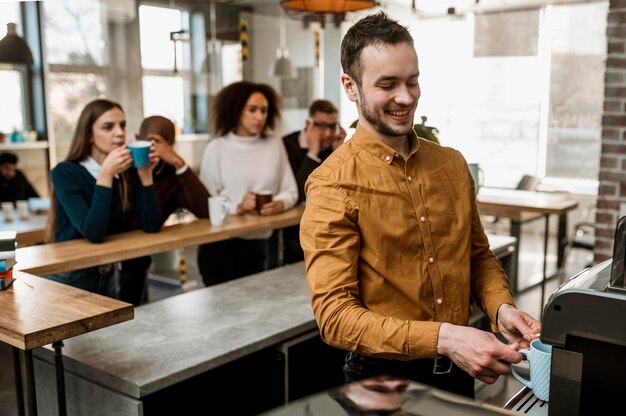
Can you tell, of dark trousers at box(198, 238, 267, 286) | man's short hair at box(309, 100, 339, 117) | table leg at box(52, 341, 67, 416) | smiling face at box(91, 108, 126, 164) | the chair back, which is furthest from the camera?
the chair back

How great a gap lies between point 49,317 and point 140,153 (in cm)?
108

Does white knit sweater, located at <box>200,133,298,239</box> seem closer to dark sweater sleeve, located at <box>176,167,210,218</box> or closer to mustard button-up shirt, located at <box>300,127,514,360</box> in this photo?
dark sweater sleeve, located at <box>176,167,210,218</box>

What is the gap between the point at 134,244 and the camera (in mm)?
2635

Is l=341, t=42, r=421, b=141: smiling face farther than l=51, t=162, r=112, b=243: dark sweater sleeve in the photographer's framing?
No

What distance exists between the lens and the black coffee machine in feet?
2.88

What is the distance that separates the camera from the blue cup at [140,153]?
260 centimetres

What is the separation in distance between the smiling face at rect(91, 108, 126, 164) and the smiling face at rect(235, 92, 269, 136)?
739mm

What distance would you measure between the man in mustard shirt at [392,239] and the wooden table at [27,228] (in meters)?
3.05

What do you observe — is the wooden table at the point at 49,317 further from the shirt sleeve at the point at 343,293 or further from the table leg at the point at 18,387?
the shirt sleeve at the point at 343,293

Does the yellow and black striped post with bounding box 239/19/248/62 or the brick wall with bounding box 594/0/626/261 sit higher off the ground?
the yellow and black striped post with bounding box 239/19/248/62

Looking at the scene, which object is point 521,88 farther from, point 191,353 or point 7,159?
point 191,353

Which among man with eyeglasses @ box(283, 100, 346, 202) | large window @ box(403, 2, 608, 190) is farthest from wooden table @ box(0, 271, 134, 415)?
large window @ box(403, 2, 608, 190)

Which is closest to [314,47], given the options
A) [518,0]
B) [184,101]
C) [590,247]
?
[184,101]

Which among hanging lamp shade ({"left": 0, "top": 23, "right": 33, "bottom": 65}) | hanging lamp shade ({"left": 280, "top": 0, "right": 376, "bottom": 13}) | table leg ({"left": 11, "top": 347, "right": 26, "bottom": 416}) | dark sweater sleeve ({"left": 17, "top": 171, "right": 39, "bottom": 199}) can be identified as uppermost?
hanging lamp shade ({"left": 280, "top": 0, "right": 376, "bottom": 13})
